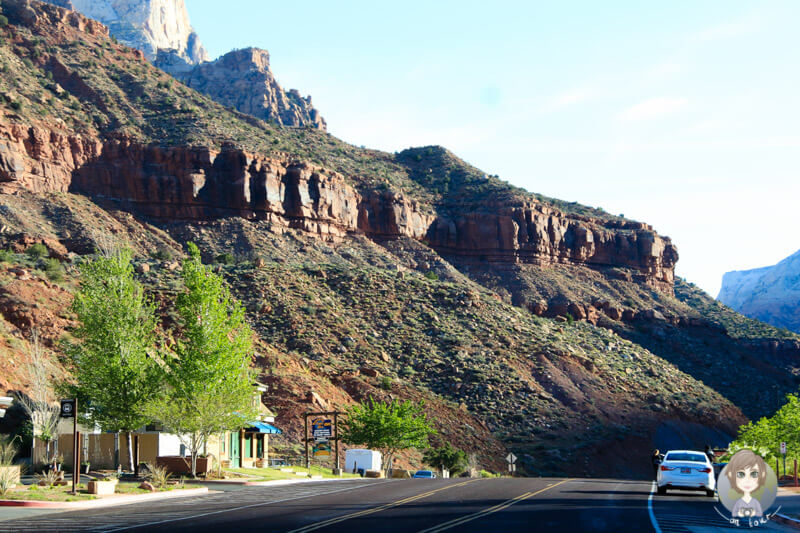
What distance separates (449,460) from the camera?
59.6 m

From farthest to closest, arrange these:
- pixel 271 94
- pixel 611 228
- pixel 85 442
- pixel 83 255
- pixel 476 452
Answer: pixel 271 94, pixel 611 228, pixel 83 255, pixel 476 452, pixel 85 442

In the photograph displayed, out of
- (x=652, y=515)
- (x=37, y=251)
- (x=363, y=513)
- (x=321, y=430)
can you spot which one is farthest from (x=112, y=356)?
(x=37, y=251)

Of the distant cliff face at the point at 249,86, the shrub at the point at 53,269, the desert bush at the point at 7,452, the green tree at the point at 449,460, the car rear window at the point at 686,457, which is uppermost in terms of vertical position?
the distant cliff face at the point at 249,86

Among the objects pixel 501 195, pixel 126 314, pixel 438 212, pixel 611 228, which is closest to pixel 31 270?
pixel 126 314

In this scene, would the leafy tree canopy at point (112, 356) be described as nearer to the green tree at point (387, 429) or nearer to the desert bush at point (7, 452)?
the desert bush at point (7, 452)

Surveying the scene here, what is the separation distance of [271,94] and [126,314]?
15697 centimetres

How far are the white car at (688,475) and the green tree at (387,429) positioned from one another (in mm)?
31936

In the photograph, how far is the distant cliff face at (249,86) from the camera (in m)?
183

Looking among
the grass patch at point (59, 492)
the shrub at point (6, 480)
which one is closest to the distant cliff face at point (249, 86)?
the grass patch at point (59, 492)

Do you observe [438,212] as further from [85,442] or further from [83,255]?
[85,442]

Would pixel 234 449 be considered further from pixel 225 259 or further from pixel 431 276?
pixel 431 276

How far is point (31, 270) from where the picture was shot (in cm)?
6500

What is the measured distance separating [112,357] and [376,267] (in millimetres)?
58820

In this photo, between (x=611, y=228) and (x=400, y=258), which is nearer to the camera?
(x=400, y=258)
